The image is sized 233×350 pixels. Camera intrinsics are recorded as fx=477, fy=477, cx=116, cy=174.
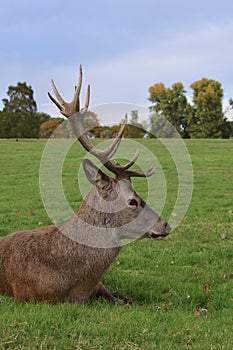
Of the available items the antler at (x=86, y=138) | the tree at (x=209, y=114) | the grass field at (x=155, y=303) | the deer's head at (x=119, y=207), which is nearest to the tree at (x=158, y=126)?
the grass field at (x=155, y=303)

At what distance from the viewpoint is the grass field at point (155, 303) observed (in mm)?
3723

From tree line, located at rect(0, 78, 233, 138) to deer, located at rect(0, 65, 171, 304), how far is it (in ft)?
165

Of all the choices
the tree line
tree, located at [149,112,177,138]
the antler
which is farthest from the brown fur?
the tree line

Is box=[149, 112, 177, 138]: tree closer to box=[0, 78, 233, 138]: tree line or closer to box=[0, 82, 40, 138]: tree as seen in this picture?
box=[0, 78, 233, 138]: tree line

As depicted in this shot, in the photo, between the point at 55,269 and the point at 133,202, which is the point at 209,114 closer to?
the point at 133,202

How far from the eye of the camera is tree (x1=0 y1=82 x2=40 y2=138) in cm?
5666

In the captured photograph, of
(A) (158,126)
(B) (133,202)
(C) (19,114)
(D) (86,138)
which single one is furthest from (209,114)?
(B) (133,202)

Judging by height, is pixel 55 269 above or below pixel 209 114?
below

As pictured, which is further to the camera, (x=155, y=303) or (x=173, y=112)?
(x=173, y=112)

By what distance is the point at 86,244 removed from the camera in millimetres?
4746

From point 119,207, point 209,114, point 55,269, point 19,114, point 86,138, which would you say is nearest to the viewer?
point 55,269

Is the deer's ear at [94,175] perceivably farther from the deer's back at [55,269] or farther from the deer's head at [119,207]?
the deer's back at [55,269]

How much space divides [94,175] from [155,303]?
1551 mm

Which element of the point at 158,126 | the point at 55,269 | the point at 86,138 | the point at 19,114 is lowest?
the point at 55,269
